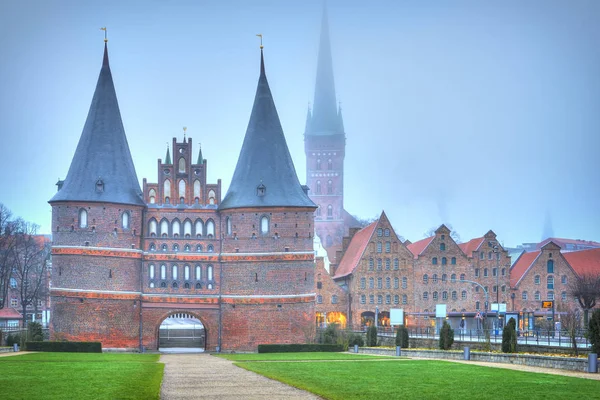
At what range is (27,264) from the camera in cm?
9569

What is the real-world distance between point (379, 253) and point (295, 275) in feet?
73.2

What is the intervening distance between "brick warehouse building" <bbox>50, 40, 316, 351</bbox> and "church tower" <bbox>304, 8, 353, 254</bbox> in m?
84.9

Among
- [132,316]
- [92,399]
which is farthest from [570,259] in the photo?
[92,399]

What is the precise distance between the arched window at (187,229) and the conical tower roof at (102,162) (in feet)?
12.4

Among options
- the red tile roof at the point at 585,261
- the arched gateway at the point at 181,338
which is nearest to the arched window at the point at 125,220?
the arched gateway at the point at 181,338

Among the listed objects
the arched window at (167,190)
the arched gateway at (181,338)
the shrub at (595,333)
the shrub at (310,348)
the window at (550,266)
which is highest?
the arched window at (167,190)

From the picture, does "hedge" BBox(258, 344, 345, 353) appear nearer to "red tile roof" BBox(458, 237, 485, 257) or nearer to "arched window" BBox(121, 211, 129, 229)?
"arched window" BBox(121, 211, 129, 229)

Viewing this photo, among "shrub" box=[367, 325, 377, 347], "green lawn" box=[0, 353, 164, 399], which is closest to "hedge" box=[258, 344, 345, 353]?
"shrub" box=[367, 325, 377, 347]

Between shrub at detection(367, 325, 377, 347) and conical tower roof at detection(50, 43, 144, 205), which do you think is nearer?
shrub at detection(367, 325, 377, 347)

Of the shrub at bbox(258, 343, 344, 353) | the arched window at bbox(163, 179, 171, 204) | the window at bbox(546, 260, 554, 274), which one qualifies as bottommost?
the shrub at bbox(258, 343, 344, 353)

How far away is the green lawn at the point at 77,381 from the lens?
25.9 meters

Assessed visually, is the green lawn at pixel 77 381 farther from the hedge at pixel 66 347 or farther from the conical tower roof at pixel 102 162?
the conical tower roof at pixel 102 162

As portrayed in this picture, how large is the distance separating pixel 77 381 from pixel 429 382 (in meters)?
11.5

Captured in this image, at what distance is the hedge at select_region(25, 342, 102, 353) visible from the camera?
5841cm
